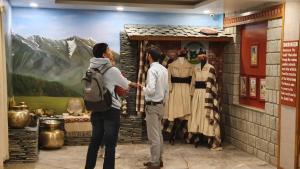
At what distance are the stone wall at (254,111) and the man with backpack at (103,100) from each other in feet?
7.05

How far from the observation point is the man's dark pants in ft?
13.5

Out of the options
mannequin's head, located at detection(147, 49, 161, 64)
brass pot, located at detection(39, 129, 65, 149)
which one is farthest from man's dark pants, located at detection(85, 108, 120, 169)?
brass pot, located at detection(39, 129, 65, 149)

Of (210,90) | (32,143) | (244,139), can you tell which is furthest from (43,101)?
(244,139)

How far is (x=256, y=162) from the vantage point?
5.43m

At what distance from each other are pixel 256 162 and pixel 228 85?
5.27 ft

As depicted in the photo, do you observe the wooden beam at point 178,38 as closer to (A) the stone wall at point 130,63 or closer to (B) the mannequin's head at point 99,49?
(A) the stone wall at point 130,63

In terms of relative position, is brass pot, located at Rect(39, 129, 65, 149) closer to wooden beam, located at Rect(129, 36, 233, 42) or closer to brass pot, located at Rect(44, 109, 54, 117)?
brass pot, located at Rect(44, 109, 54, 117)

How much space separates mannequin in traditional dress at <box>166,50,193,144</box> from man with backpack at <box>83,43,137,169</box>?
2.25m

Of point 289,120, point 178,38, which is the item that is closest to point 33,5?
point 178,38

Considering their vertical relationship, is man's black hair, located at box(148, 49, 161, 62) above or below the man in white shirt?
above

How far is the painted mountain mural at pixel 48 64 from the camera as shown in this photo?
6539 millimetres

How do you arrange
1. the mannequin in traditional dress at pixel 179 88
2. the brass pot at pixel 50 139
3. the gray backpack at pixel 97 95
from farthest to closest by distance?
the mannequin in traditional dress at pixel 179 88 → the brass pot at pixel 50 139 → the gray backpack at pixel 97 95

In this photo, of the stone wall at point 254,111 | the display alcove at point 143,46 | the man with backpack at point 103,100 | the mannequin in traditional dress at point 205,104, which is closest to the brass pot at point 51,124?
the display alcove at point 143,46

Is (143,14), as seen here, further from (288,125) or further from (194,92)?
(288,125)
